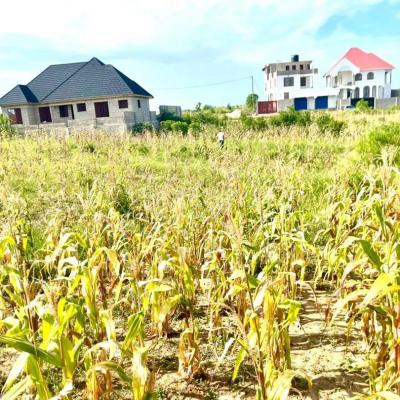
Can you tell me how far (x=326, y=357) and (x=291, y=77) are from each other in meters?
52.4

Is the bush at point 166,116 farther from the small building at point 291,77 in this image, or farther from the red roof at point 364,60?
the red roof at point 364,60

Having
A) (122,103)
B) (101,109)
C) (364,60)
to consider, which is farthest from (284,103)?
(101,109)

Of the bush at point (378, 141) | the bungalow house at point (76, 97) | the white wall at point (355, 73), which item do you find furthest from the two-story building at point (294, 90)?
the bush at point (378, 141)

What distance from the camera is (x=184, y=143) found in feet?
45.1

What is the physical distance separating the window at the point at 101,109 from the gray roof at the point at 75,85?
0.75 m

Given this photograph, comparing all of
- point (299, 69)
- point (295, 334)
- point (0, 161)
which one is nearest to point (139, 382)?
point (295, 334)

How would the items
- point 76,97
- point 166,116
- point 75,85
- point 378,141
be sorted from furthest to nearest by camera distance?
point 166,116, point 75,85, point 76,97, point 378,141

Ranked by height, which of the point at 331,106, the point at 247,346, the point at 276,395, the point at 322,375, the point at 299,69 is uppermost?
the point at 299,69

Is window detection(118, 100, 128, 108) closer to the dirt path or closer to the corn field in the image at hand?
the corn field

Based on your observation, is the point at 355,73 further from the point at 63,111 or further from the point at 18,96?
the point at 18,96

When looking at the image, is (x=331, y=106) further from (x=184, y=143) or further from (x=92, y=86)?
(x=184, y=143)

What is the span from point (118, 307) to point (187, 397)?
53.9 inches

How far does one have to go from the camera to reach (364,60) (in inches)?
1946

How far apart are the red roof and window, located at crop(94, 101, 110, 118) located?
3508 centimetres
